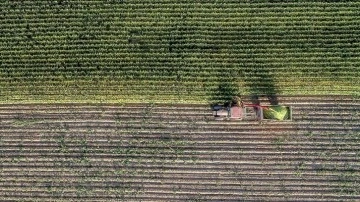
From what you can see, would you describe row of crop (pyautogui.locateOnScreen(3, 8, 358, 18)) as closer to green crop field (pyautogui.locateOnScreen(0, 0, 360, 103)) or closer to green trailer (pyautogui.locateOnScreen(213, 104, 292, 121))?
green crop field (pyautogui.locateOnScreen(0, 0, 360, 103))

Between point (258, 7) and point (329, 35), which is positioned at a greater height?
point (258, 7)

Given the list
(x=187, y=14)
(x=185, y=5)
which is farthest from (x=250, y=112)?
(x=185, y=5)

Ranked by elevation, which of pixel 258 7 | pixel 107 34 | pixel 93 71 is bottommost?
pixel 93 71

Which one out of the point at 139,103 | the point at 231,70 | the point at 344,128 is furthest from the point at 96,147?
the point at 344,128

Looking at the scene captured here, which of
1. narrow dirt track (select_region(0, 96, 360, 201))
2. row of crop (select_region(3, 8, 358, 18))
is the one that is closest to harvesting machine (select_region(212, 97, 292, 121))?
narrow dirt track (select_region(0, 96, 360, 201))

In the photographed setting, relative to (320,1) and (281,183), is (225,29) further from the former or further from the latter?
(281,183)

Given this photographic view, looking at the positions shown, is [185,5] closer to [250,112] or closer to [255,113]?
[250,112]
